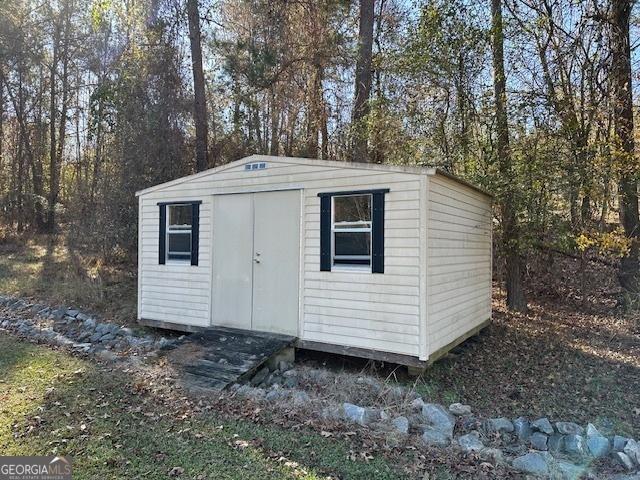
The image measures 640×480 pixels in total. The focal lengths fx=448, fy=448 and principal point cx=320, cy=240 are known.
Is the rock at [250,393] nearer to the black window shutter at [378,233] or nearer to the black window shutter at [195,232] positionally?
the black window shutter at [378,233]

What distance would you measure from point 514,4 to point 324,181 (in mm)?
5399

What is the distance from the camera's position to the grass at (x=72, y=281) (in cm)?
855

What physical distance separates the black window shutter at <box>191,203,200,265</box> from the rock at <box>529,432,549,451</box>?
4804 mm

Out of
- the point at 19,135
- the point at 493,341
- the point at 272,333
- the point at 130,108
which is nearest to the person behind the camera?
the point at 272,333

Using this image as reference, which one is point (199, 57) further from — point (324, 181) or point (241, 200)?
point (324, 181)

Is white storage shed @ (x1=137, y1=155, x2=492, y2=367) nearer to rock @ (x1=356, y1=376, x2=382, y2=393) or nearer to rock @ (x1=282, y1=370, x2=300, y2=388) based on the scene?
rock @ (x1=356, y1=376, x2=382, y2=393)

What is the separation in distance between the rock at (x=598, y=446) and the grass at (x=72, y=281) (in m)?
6.79

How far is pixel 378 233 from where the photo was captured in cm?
513

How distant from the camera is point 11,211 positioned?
640 inches

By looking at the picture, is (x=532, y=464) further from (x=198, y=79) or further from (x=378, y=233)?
(x=198, y=79)

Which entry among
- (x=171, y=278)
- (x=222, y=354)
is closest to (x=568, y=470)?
(x=222, y=354)

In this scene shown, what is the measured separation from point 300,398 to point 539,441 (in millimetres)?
2095

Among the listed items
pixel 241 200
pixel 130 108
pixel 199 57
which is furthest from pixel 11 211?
pixel 241 200

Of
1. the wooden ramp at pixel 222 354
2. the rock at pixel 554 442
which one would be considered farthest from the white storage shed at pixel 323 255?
the rock at pixel 554 442
